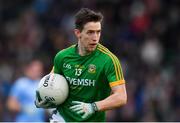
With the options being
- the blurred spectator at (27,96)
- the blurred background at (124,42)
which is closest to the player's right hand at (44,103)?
the blurred spectator at (27,96)

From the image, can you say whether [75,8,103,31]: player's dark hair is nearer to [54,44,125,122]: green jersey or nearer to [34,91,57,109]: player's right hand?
[54,44,125,122]: green jersey

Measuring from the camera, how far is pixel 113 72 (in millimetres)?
8758

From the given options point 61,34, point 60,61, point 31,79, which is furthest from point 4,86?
point 60,61

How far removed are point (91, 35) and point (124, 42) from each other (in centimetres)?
919

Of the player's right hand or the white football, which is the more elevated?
the white football

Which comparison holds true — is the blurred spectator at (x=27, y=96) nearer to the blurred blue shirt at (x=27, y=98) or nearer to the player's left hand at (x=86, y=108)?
the blurred blue shirt at (x=27, y=98)

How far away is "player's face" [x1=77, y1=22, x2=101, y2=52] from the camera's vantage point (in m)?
8.68

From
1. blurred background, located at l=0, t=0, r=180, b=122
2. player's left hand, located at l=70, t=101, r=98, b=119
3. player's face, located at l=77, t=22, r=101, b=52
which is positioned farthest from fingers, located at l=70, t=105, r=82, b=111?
blurred background, located at l=0, t=0, r=180, b=122

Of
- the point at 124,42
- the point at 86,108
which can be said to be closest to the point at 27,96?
the point at 124,42

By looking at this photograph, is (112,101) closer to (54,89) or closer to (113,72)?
(113,72)

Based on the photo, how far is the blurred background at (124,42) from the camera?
52.2 ft

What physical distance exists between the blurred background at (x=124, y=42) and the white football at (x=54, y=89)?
593cm

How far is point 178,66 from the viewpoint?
16641 mm

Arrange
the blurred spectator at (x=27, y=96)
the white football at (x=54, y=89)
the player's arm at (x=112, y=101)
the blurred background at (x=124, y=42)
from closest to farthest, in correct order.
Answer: the player's arm at (x=112, y=101), the white football at (x=54, y=89), the blurred spectator at (x=27, y=96), the blurred background at (x=124, y=42)
